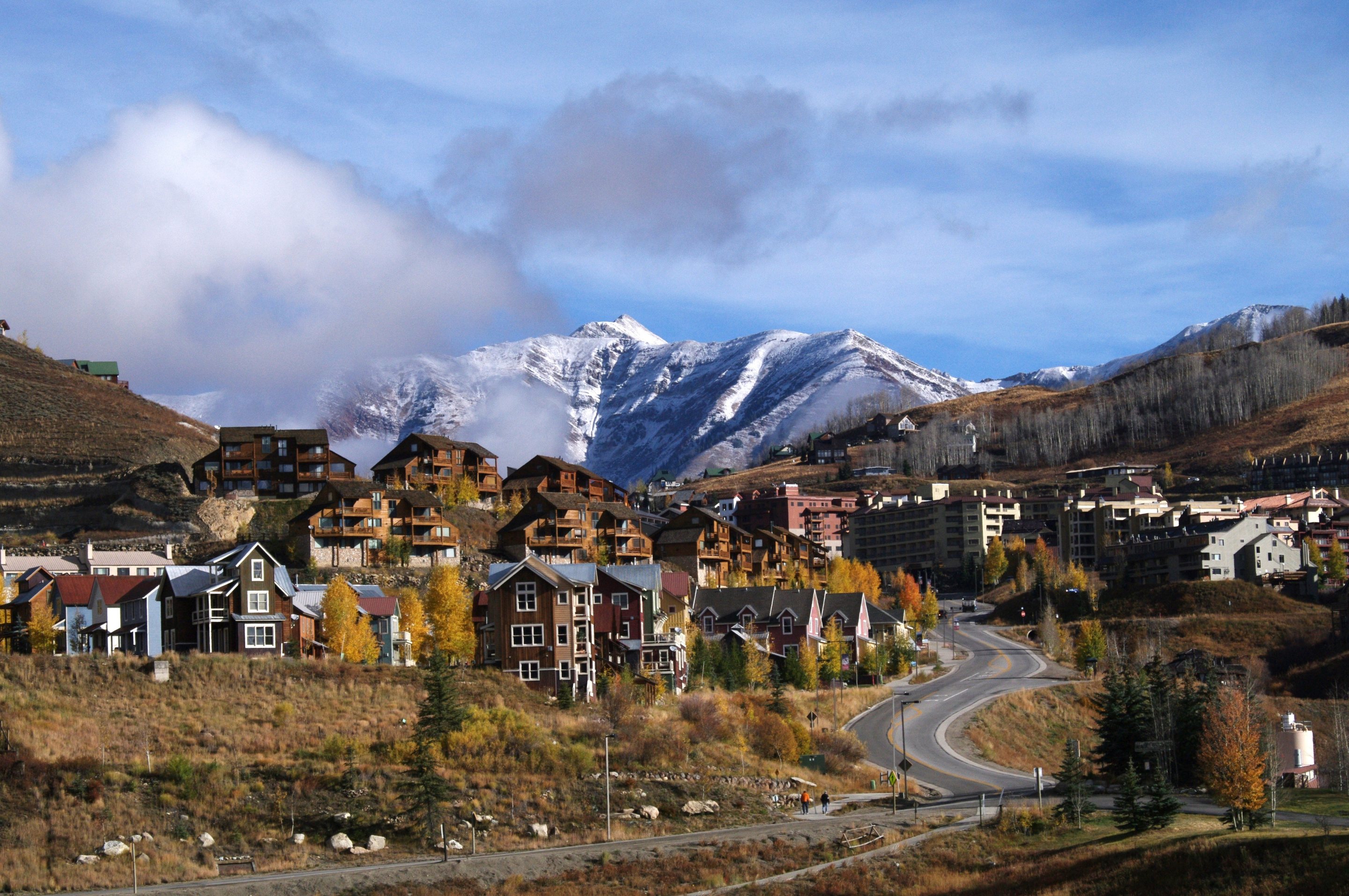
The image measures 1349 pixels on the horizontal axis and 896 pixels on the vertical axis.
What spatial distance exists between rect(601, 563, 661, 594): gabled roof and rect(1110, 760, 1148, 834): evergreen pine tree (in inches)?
1641

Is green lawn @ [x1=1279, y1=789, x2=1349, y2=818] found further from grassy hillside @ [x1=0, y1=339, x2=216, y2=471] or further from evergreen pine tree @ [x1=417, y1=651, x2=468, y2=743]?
grassy hillside @ [x1=0, y1=339, x2=216, y2=471]

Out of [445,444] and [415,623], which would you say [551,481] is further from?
[415,623]

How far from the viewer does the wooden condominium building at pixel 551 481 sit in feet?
531

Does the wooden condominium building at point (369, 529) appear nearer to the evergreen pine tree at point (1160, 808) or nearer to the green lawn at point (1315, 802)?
the green lawn at point (1315, 802)

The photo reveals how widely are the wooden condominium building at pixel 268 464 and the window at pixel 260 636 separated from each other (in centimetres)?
6320

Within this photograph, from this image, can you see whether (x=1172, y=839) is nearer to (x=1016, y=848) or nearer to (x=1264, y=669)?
(x=1016, y=848)

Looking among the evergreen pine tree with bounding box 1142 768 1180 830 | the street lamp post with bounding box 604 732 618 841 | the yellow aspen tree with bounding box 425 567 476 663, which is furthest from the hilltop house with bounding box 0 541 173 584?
the evergreen pine tree with bounding box 1142 768 1180 830

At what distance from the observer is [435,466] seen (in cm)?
16138

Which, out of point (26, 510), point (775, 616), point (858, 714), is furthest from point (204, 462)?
point (858, 714)

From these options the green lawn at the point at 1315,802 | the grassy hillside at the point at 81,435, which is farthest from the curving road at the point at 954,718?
the grassy hillside at the point at 81,435

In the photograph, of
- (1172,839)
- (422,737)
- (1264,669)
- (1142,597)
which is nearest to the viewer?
(1172,839)

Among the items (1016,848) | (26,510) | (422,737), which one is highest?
(26,510)

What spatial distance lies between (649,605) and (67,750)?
44.4 m

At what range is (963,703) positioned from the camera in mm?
106438
